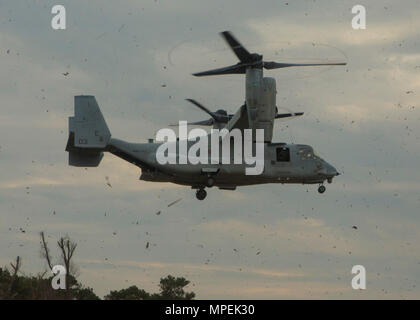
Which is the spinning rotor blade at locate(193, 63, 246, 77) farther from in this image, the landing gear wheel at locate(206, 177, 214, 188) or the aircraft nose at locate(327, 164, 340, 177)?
the aircraft nose at locate(327, 164, 340, 177)

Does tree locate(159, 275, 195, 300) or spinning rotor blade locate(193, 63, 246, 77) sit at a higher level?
spinning rotor blade locate(193, 63, 246, 77)

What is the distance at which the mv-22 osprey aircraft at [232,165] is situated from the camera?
53.2 m

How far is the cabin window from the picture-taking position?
5812 centimetres

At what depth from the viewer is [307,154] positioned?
195 feet

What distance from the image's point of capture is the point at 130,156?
2185 inches

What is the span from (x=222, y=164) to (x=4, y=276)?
21453mm

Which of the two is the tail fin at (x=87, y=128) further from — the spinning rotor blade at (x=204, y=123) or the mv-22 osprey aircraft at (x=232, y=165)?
the spinning rotor blade at (x=204, y=123)

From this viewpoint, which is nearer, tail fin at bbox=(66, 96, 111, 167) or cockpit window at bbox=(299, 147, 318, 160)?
tail fin at bbox=(66, 96, 111, 167)

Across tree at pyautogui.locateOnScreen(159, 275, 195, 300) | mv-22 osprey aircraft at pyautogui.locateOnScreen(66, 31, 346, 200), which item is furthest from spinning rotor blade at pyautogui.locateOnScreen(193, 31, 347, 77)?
tree at pyautogui.locateOnScreen(159, 275, 195, 300)

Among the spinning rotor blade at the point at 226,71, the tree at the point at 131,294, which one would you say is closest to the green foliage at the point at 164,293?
the tree at the point at 131,294

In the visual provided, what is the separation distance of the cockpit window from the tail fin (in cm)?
1215

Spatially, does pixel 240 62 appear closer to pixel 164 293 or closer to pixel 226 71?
pixel 226 71
